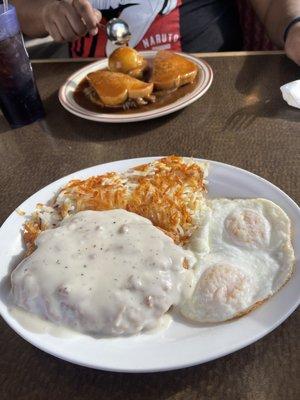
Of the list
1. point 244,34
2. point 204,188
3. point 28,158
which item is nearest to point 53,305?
point 204,188

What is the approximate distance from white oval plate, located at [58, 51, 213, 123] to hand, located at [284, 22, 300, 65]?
344 mm

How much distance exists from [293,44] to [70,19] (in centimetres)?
92

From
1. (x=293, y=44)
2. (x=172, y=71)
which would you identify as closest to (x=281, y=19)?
(x=293, y=44)

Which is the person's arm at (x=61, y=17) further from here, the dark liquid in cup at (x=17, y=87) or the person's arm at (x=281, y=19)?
the person's arm at (x=281, y=19)

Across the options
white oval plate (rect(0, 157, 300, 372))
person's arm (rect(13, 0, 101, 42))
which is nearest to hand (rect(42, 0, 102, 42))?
person's arm (rect(13, 0, 101, 42))

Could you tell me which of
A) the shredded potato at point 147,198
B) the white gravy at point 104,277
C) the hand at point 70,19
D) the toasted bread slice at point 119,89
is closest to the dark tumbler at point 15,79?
the toasted bread slice at point 119,89

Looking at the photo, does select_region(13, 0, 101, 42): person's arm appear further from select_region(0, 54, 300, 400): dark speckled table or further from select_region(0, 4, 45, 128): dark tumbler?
select_region(0, 4, 45, 128): dark tumbler

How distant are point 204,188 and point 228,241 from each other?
217 mm

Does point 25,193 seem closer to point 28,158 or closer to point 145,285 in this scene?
point 28,158

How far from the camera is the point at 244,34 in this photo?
8.13 feet

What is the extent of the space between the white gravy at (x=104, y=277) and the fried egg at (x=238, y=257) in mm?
42

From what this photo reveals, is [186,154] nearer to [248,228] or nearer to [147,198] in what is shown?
[147,198]

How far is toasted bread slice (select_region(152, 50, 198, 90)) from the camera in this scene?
1.53m

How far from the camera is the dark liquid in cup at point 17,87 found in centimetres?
139
